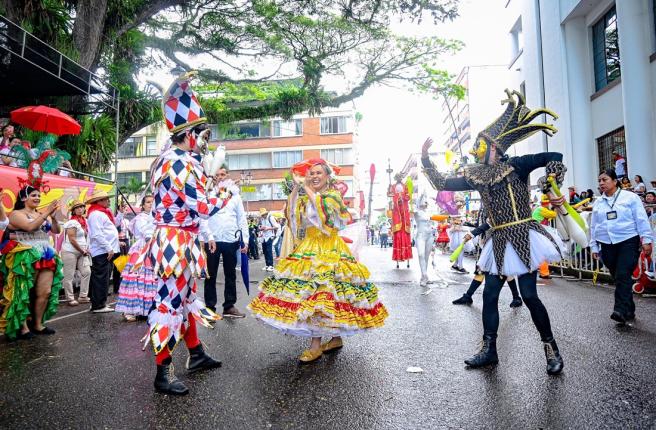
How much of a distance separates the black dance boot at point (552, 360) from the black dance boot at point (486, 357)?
0.42 metres

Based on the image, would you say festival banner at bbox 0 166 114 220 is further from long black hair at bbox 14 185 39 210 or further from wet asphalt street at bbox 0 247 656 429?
wet asphalt street at bbox 0 247 656 429

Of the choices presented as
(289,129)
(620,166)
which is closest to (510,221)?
(620,166)

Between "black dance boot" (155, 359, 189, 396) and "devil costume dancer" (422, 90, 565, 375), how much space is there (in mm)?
2345

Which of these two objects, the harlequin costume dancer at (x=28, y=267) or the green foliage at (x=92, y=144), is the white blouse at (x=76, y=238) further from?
the green foliage at (x=92, y=144)

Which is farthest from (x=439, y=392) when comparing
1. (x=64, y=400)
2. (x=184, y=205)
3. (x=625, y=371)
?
(x=64, y=400)

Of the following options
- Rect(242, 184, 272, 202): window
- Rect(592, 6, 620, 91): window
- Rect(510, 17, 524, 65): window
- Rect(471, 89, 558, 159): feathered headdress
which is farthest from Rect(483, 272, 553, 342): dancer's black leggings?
Rect(242, 184, 272, 202): window

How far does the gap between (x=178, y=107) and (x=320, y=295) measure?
1964 millimetres

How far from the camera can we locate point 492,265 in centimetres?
405

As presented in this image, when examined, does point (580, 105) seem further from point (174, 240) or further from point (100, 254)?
point (174, 240)

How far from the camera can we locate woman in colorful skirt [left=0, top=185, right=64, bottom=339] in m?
5.34

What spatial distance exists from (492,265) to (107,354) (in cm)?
386

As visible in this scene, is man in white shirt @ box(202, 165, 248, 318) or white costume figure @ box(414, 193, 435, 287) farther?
white costume figure @ box(414, 193, 435, 287)

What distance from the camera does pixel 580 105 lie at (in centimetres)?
1560

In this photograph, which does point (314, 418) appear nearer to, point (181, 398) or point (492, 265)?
point (181, 398)
